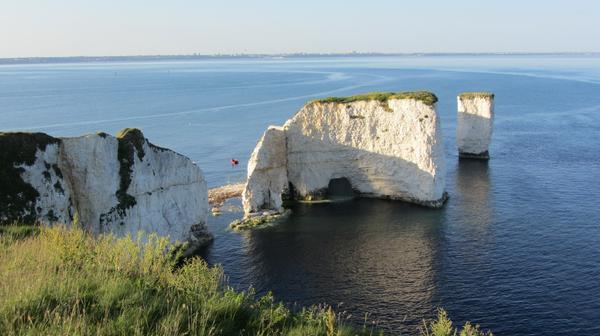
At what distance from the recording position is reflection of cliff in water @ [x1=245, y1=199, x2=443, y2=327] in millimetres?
33469

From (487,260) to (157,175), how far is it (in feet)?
92.8

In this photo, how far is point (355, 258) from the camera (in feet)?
135

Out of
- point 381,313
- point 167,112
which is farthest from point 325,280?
point 167,112

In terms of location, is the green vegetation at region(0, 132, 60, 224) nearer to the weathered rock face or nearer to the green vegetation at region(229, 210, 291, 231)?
the weathered rock face

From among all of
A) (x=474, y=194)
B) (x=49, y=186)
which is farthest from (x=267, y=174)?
(x=49, y=186)

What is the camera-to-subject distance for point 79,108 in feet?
438

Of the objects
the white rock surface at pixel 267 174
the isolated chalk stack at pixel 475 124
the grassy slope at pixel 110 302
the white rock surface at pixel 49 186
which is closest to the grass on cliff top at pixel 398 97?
the white rock surface at pixel 267 174

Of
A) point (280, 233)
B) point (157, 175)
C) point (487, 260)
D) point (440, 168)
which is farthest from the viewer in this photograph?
point (440, 168)

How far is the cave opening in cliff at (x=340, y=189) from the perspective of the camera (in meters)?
63.3

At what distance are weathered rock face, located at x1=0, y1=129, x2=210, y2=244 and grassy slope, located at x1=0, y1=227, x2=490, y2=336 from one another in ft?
52.1

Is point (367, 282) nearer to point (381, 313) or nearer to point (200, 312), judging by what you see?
point (381, 313)

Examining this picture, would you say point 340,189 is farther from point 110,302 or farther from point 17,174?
point 110,302

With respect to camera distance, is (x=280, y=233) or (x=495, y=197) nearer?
(x=280, y=233)

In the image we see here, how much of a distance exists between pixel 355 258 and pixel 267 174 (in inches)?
811
